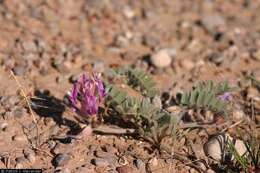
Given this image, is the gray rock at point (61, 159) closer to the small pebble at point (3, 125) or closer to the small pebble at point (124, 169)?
the small pebble at point (124, 169)

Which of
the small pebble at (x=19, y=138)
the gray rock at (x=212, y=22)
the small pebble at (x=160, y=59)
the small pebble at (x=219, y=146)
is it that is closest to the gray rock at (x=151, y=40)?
the small pebble at (x=160, y=59)

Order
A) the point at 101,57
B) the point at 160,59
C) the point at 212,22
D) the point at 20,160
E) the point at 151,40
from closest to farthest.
Answer: 1. the point at 20,160
2. the point at 160,59
3. the point at 101,57
4. the point at 151,40
5. the point at 212,22

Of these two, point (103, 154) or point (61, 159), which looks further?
point (103, 154)

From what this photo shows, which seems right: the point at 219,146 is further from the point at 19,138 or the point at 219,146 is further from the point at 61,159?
the point at 19,138

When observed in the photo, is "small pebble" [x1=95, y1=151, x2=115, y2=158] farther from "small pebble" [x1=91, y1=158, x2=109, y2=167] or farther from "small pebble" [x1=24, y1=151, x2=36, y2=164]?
"small pebble" [x1=24, y1=151, x2=36, y2=164]

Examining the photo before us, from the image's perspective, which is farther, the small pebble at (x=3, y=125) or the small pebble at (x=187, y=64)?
the small pebble at (x=187, y=64)

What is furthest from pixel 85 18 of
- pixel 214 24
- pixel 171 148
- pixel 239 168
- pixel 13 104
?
pixel 239 168

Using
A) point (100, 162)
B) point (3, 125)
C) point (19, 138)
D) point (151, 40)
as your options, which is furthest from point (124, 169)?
point (151, 40)
